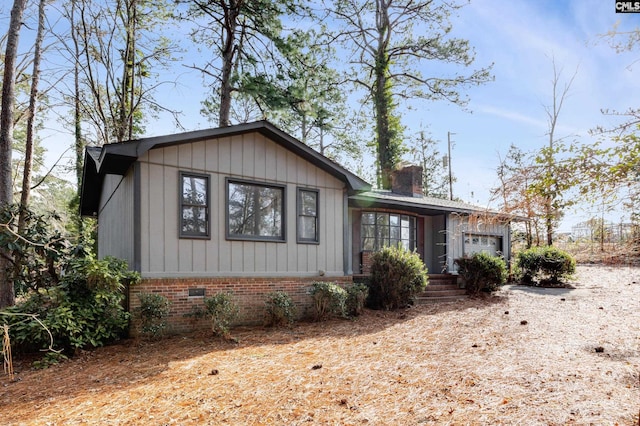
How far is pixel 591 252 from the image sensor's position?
4.29 meters

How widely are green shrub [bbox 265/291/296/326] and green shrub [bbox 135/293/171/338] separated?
6.43 feet

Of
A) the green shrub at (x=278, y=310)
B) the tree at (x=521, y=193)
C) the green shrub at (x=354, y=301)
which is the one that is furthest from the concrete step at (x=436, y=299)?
the tree at (x=521, y=193)

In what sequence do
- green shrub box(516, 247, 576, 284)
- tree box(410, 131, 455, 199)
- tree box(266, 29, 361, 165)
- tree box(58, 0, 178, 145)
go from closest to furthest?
green shrub box(516, 247, 576, 284) < tree box(266, 29, 361, 165) < tree box(58, 0, 178, 145) < tree box(410, 131, 455, 199)

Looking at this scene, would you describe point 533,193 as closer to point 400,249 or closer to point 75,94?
point 400,249

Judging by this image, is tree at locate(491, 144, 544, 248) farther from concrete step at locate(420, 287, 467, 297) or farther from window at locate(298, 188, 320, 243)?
concrete step at locate(420, 287, 467, 297)

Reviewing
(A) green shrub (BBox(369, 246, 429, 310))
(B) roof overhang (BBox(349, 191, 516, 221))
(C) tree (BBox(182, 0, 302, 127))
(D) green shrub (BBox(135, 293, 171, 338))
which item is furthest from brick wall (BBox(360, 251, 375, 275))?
(D) green shrub (BBox(135, 293, 171, 338))

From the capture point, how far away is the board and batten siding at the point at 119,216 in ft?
24.7

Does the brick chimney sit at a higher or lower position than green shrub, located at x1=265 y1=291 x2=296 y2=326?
higher

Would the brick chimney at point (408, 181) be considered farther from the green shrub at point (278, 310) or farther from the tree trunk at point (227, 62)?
the green shrub at point (278, 310)

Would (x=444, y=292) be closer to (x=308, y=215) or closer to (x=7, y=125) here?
(x=308, y=215)

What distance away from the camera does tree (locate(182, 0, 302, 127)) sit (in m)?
14.5

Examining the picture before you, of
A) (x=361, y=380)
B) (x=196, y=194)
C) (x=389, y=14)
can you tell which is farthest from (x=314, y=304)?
(x=389, y=14)

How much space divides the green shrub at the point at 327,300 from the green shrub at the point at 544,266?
30.5 feet

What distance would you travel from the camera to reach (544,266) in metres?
14.1
